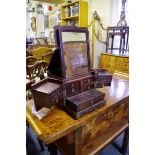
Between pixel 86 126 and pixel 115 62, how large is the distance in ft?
7.85

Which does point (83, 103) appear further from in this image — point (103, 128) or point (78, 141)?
point (103, 128)

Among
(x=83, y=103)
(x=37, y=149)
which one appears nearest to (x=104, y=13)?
(x=37, y=149)

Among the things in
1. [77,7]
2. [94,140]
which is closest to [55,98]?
[94,140]

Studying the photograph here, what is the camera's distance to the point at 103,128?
1.09m

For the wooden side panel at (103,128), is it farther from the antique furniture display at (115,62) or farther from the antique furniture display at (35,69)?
the antique furniture display at (115,62)

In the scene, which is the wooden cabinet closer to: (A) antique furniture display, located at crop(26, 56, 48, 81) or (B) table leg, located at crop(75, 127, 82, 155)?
(A) antique furniture display, located at crop(26, 56, 48, 81)

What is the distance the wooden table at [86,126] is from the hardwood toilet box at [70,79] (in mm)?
59

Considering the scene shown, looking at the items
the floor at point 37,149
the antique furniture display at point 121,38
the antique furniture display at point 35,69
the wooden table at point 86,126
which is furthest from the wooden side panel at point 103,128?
the antique furniture display at point 121,38

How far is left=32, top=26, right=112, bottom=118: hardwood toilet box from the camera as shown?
0.83 metres

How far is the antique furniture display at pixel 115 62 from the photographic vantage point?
115 inches
